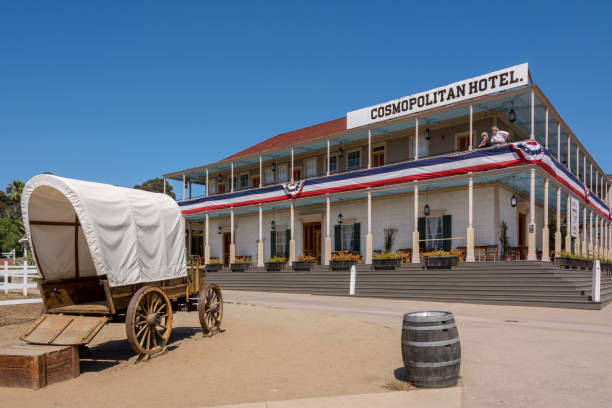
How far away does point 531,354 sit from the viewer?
6797mm

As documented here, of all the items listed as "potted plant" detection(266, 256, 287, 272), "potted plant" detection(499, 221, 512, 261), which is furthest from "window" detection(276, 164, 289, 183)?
"potted plant" detection(499, 221, 512, 261)

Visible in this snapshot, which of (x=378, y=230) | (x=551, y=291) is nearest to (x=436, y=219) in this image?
(x=378, y=230)

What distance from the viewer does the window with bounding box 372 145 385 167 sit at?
25.0 m

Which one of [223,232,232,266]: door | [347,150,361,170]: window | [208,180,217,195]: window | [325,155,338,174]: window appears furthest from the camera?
[208,180,217,195]: window

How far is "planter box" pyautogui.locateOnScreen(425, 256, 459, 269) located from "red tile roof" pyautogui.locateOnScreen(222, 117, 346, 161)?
11984 millimetres

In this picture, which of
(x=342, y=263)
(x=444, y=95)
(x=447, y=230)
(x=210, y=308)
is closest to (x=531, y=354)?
(x=210, y=308)

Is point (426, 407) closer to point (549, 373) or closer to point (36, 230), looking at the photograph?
point (549, 373)

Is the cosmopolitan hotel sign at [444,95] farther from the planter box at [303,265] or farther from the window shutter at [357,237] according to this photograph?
the planter box at [303,265]

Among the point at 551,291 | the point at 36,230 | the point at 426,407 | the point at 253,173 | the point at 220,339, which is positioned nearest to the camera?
the point at 426,407

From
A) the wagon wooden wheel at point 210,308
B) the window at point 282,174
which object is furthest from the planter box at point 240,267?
the wagon wooden wheel at point 210,308

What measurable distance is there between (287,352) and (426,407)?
10.1 ft

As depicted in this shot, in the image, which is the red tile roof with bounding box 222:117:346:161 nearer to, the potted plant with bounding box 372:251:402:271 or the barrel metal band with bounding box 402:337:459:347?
the potted plant with bounding box 372:251:402:271

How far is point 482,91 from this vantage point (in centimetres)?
1950

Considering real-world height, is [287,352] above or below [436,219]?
below
